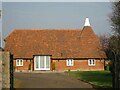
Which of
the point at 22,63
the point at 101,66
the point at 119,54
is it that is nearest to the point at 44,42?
the point at 22,63

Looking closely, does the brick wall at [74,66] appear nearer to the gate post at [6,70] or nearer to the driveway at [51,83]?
the driveway at [51,83]

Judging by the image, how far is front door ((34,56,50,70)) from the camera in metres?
56.7

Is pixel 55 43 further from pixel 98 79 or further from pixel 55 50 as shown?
pixel 98 79

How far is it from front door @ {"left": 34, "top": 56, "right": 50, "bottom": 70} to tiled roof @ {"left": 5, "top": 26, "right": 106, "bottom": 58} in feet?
2.56

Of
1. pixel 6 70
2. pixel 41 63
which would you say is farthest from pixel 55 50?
pixel 6 70

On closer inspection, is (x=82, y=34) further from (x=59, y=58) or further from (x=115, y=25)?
(x=115, y=25)

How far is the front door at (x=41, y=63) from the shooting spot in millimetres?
56684

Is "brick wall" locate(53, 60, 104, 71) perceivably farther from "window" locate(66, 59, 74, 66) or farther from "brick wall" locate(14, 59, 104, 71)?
"window" locate(66, 59, 74, 66)

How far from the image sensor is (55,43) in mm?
59594

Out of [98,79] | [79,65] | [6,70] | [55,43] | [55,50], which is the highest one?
[55,43]

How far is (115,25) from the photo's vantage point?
38.2 m

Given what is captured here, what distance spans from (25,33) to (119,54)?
44747mm

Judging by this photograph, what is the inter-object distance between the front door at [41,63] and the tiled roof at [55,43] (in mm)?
Result: 779

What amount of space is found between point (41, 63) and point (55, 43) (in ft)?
15.6
